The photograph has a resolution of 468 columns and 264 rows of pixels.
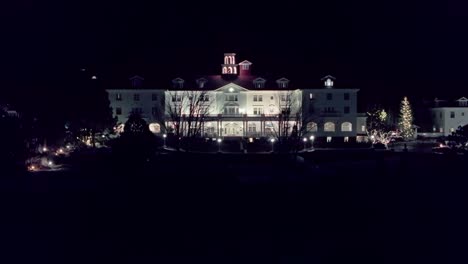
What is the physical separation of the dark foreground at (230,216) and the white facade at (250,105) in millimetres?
25874

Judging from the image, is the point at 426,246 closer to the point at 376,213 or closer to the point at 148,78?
the point at 376,213

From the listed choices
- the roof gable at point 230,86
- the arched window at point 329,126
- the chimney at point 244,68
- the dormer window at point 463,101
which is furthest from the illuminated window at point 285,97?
the dormer window at point 463,101

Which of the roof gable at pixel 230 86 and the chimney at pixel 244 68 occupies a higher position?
the chimney at pixel 244 68

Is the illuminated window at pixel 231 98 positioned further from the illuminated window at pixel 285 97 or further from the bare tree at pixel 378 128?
the bare tree at pixel 378 128

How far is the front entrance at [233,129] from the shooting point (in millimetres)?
56438

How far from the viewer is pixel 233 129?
5672 centimetres

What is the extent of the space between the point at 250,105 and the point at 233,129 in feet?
9.46

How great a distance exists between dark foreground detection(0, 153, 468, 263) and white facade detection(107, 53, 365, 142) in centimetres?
2587

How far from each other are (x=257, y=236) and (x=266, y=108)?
43035 millimetres

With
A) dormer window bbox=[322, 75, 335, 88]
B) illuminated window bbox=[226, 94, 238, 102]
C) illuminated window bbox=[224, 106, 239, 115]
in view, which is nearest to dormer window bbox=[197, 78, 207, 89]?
illuminated window bbox=[226, 94, 238, 102]

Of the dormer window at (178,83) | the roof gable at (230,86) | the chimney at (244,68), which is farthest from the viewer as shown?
the chimney at (244,68)

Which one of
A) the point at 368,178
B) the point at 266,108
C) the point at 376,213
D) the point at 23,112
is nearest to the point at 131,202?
the point at 376,213

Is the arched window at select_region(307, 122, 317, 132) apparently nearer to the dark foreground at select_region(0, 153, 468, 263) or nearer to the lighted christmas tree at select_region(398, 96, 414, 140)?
the lighted christmas tree at select_region(398, 96, 414, 140)

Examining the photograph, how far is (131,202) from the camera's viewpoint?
19.3 metres
